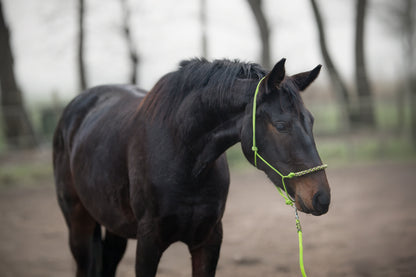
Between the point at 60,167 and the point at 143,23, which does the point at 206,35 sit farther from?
the point at 60,167

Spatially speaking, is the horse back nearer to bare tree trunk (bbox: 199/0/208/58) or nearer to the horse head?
the horse head

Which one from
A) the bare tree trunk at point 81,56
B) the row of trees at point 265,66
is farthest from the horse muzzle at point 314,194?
the bare tree trunk at point 81,56

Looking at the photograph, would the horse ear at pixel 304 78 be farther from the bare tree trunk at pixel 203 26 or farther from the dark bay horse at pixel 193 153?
the bare tree trunk at pixel 203 26

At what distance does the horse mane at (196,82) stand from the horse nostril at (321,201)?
2.32 ft

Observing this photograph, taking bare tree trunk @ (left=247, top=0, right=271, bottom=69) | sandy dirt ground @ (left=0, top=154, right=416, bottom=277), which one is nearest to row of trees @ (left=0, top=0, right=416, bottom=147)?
bare tree trunk @ (left=247, top=0, right=271, bottom=69)

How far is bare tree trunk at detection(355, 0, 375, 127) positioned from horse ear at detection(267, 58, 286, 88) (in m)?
10.5

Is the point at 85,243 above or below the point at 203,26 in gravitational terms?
below

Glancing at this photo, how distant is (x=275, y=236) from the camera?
5.25m

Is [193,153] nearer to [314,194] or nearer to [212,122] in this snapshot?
[212,122]

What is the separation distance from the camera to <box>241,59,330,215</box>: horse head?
1.86 metres

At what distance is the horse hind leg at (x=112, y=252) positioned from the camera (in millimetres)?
3271

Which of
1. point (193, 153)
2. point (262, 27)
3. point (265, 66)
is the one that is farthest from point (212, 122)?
point (262, 27)

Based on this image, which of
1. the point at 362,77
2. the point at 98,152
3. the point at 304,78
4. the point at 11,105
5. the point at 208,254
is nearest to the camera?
the point at 304,78

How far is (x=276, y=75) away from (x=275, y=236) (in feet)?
12.2
